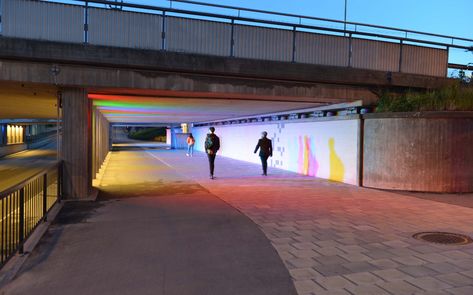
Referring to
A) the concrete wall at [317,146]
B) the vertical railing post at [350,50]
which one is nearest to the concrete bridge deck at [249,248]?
the concrete wall at [317,146]

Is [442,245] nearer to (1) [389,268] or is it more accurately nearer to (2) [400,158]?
(1) [389,268]

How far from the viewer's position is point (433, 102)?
10.8 metres


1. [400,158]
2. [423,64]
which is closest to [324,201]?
[400,158]

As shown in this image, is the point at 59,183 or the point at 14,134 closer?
the point at 59,183

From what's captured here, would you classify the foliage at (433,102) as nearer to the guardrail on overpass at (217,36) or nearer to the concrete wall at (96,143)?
the guardrail on overpass at (217,36)

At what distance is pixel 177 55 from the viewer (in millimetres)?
9312

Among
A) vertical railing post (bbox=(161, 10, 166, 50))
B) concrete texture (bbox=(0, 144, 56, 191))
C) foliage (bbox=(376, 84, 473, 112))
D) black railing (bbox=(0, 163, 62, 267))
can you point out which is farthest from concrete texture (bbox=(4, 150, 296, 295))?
concrete texture (bbox=(0, 144, 56, 191))

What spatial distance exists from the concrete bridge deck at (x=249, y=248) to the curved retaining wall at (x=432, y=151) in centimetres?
120

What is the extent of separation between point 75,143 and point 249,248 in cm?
540

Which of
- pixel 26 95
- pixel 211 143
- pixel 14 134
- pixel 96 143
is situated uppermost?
pixel 26 95

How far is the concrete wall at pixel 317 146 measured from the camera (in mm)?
11977

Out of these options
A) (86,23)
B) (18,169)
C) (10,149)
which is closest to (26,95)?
(86,23)

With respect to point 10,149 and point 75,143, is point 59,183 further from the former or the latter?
point 10,149

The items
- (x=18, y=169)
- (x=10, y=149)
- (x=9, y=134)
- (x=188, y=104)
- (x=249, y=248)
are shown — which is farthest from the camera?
(x=9, y=134)
